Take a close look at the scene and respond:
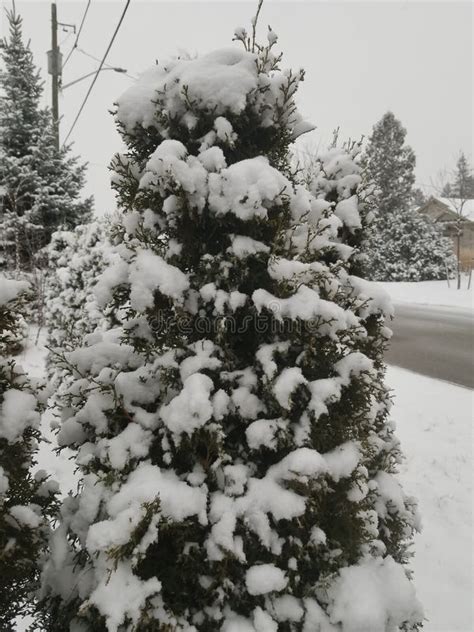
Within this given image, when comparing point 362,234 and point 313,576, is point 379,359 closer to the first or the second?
point 362,234

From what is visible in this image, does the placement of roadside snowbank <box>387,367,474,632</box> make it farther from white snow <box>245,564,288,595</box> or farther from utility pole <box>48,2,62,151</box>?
utility pole <box>48,2,62,151</box>

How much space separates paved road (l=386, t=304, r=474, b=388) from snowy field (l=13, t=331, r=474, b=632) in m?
0.98

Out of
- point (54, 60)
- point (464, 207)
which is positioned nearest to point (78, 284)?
point (54, 60)

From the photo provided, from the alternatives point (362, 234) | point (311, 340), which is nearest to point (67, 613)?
point (311, 340)

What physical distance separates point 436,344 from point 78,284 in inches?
349

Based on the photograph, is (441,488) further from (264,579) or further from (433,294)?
(433,294)

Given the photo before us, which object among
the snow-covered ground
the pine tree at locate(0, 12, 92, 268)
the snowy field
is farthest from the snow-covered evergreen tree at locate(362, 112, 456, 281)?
the snowy field

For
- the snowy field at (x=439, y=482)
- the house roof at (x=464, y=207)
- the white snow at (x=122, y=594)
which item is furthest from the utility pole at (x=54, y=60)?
the house roof at (x=464, y=207)

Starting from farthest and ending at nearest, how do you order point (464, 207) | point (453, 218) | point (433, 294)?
point (464, 207) → point (453, 218) → point (433, 294)

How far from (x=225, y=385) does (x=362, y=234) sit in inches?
77.6

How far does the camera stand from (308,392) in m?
1.85

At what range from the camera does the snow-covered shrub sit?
589 centimetres

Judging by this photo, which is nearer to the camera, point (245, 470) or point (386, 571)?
point (245, 470)

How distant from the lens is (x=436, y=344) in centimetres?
1059
